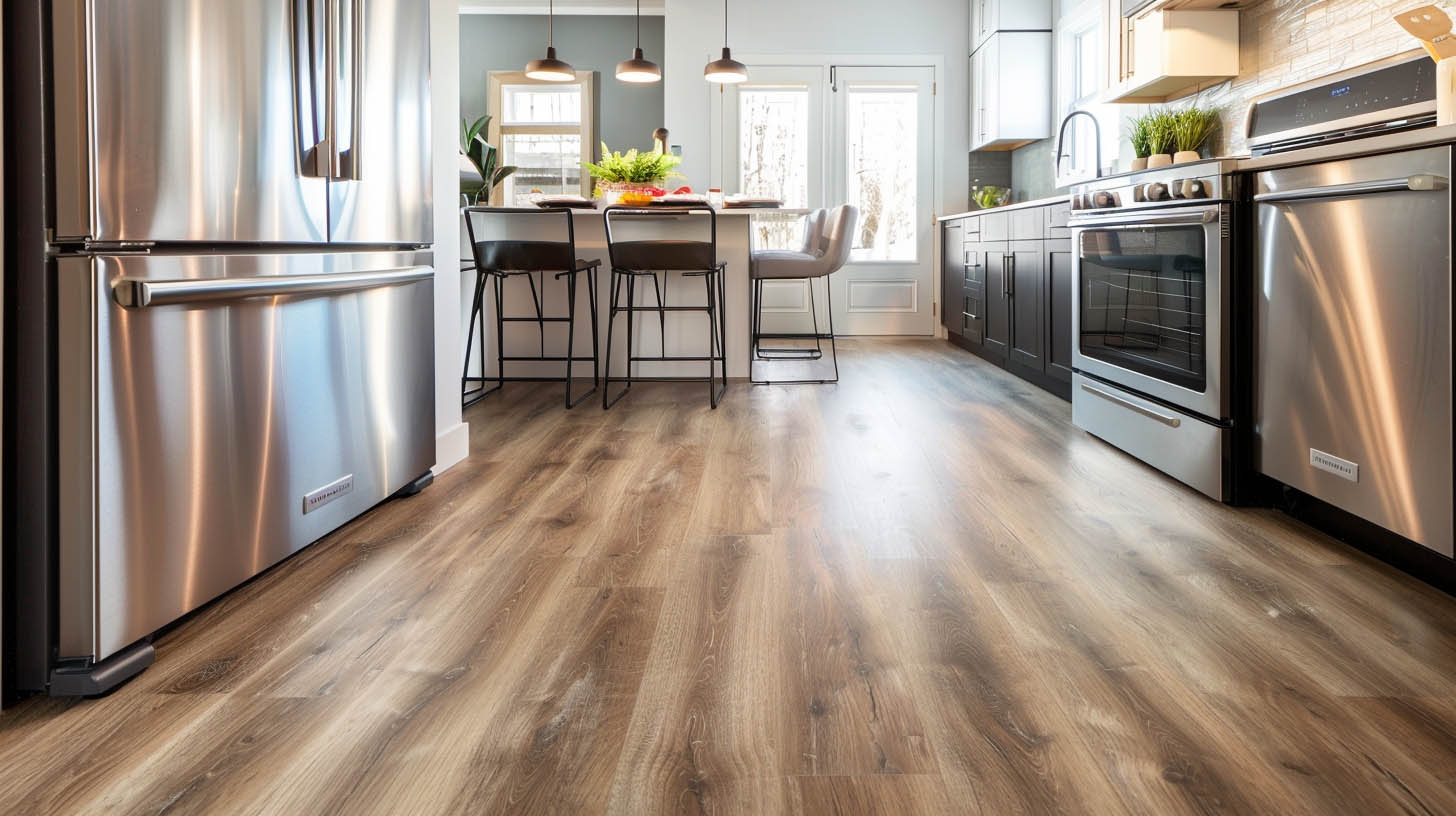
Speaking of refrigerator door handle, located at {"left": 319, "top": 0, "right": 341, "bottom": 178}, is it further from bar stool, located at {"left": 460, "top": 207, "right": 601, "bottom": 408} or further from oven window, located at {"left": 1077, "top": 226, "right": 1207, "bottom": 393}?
bar stool, located at {"left": 460, "top": 207, "right": 601, "bottom": 408}

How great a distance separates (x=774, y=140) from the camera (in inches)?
280

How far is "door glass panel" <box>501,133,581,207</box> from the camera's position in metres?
8.06

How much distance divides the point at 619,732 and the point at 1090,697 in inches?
24.8

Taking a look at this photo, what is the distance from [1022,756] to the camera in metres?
1.18

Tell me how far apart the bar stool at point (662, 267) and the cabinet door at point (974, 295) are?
166 cm

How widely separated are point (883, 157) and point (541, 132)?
9.18 feet

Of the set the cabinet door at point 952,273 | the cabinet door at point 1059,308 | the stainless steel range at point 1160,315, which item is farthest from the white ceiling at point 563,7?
the stainless steel range at point 1160,315

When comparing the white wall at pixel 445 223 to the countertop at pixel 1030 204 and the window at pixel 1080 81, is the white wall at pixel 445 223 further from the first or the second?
the window at pixel 1080 81

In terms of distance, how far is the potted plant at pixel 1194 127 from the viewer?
3.90 metres

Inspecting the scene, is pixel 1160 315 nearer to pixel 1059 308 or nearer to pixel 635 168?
pixel 1059 308

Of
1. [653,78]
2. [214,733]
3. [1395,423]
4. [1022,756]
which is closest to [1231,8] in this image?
[1395,423]

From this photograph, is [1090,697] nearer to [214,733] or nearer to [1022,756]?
[1022,756]

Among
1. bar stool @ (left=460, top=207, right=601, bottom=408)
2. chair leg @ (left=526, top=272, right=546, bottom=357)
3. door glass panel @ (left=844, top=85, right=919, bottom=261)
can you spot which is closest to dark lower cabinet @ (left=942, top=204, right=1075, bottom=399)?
door glass panel @ (left=844, top=85, right=919, bottom=261)

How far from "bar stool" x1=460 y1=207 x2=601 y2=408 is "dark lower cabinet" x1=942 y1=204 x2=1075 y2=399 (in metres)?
2.00
